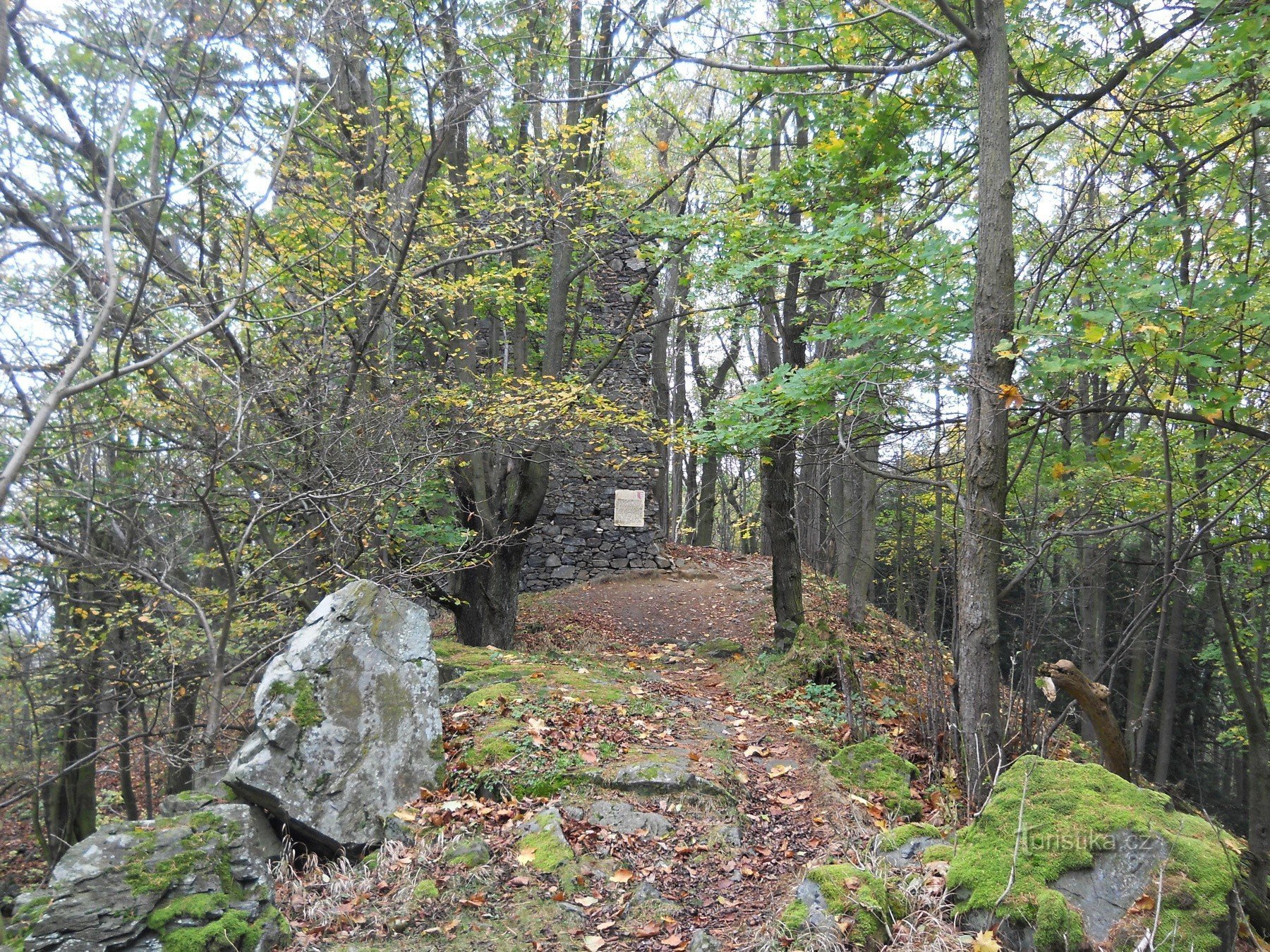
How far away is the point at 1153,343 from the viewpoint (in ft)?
12.7

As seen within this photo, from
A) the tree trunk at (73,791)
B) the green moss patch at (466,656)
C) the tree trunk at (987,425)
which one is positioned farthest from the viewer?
the tree trunk at (73,791)

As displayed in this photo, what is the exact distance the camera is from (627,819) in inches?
180

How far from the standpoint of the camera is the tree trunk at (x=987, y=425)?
4.34 metres

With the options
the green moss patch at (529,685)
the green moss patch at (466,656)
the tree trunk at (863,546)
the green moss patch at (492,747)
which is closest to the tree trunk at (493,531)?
the green moss patch at (466,656)

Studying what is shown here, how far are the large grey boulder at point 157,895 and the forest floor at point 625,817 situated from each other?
0.29 m

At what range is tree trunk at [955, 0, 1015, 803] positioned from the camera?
4340mm

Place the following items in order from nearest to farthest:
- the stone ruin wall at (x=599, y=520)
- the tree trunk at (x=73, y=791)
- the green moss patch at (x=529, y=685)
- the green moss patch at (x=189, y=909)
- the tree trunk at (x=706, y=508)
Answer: the green moss patch at (x=189, y=909), the green moss patch at (x=529, y=685), the tree trunk at (x=73, y=791), the stone ruin wall at (x=599, y=520), the tree trunk at (x=706, y=508)

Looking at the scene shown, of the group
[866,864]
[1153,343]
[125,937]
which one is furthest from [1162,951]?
[125,937]

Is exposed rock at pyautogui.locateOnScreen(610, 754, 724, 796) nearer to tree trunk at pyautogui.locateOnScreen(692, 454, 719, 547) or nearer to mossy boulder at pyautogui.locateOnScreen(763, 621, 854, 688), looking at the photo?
mossy boulder at pyautogui.locateOnScreen(763, 621, 854, 688)

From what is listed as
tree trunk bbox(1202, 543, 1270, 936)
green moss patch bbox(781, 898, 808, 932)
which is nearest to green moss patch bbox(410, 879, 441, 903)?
green moss patch bbox(781, 898, 808, 932)

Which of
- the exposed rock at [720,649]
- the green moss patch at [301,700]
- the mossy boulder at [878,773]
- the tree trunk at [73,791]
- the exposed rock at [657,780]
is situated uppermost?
the green moss patch at [301,700]

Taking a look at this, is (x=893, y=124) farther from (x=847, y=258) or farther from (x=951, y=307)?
(x=951, y=307)

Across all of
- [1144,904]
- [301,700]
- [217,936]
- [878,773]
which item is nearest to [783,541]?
[878,773]

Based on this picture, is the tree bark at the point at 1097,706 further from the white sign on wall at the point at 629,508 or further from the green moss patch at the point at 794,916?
the white sign on wall at the point at 629,508
